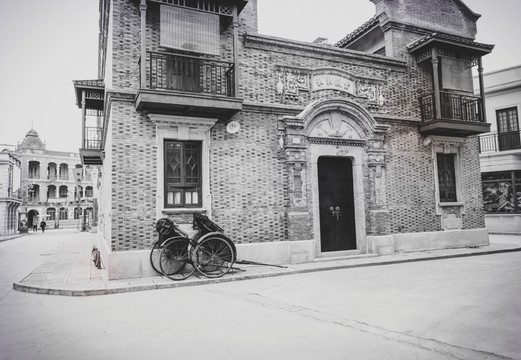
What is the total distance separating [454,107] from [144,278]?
12.9 m

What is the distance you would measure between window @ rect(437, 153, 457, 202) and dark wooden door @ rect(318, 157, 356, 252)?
14.0 feet

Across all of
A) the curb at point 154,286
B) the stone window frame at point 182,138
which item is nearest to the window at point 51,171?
the stone window frame at point 182,138

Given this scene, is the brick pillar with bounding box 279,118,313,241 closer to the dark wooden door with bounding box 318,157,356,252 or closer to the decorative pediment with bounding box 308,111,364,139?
the decorative pediment with bounding box 308,111,364,139

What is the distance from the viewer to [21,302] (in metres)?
7.71

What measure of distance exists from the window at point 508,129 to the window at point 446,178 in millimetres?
10994

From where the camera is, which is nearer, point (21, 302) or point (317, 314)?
point (317, 314)

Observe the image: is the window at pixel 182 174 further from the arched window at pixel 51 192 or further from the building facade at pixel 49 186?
the arched window at pixel 51 192

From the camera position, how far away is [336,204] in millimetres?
13234

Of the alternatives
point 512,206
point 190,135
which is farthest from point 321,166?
point 512,206

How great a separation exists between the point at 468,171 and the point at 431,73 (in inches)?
163

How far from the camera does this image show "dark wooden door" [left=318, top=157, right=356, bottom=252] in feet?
42.5

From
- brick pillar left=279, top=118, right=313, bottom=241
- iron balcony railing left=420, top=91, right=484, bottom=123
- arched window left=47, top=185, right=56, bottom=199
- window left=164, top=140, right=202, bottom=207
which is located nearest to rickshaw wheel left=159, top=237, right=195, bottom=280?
window left=164, top=140, right=202, bottom=207

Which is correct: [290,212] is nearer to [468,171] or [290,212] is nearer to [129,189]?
[129,189]

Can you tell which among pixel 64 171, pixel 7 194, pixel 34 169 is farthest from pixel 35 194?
pixel 7 194
